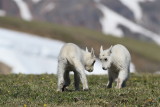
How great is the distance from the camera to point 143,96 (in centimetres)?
1867

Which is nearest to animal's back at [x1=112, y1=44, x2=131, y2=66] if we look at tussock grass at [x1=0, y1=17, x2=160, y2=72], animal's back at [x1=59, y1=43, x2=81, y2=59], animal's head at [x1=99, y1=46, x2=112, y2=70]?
animal's head at [x1=99, y1=46, x2=112, y2=70]

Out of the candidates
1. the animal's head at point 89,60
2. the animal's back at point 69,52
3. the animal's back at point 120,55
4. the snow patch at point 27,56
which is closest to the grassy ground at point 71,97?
the animal's head at point 89,60

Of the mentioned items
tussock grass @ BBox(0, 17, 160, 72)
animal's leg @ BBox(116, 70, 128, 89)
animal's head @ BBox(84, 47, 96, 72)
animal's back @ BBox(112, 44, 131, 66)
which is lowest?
animal's leg @ BBox(116, 70, 128, 89)

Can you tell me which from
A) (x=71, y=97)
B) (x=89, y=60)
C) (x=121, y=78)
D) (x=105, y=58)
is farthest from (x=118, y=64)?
(x=71, y=97)

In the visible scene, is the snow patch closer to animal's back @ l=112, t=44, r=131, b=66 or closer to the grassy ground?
animal's back @ l=112, t=44, r=131, b=66

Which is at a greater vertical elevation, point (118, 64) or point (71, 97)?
point (118, 64)

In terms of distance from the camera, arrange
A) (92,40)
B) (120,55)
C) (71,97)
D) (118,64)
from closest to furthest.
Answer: (71,97)
(118,64)
(120,55)
(92,40)

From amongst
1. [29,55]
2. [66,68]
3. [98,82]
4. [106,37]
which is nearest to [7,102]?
[66,68]

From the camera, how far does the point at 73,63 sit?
66.3ft

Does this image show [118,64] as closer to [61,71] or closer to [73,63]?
[73,63]

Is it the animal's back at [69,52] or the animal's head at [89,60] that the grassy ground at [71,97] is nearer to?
the animal's head at [89,60]

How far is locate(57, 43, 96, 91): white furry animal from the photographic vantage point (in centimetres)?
2019

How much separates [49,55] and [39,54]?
1.99m

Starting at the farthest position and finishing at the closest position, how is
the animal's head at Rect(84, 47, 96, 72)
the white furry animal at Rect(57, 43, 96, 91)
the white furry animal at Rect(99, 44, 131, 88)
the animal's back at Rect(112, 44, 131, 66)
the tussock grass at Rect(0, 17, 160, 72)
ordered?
the tussock grass at Rect(0, 17, 160, 72) → the animal's back at Rect(112, 44, 131, 66) → the white furry animal at Rect(99, 44, 131, 88) → the animal's head at Rect(84, 47, 96, 72) → the white furry animal at Rect(57, 43, 96, 91)
